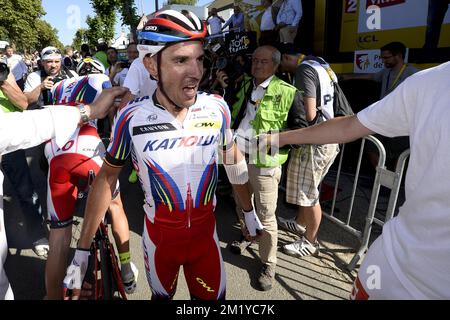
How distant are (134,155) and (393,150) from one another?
15.0 ft

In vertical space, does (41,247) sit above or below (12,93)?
below

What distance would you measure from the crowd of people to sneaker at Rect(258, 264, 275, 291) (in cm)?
1

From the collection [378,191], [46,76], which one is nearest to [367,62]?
[378,191]

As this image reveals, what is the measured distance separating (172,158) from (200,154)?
183 millimetres

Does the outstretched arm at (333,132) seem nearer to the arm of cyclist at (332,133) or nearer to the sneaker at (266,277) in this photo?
the arm of cyclist at (332,133)

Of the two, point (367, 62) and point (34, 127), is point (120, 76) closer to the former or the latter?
point (367, 62)

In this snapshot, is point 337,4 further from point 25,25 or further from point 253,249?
point 25,25

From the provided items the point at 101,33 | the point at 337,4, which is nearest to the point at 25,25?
the point at 101,33

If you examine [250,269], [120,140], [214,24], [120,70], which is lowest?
[250,269]

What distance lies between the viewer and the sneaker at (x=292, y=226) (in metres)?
4.11

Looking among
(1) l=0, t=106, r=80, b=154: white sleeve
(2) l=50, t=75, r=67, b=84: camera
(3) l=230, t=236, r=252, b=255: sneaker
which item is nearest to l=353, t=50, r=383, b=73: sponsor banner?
(3) l=230, t=236, r=252, b=255: sneaker

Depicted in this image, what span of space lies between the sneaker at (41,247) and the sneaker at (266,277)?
2.69 meters

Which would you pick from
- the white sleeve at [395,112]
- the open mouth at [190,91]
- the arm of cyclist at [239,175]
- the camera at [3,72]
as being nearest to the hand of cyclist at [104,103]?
the open mouth at [190,91]

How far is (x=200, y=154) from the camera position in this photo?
195 cm
